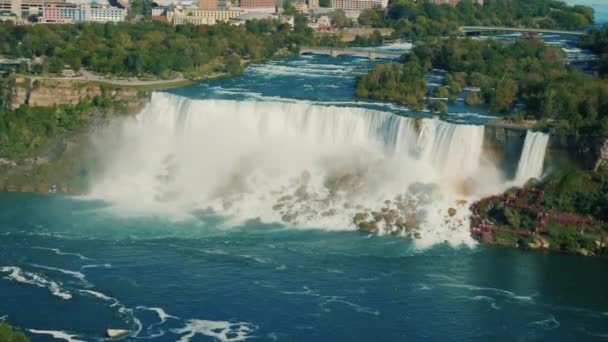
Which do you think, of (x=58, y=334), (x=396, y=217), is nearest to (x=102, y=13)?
(x=396, y=217)

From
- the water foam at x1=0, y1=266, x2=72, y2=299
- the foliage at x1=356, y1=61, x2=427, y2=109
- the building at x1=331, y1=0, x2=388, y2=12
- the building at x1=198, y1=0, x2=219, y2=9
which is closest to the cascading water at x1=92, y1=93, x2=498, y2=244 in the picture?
the foliage at x1=356, y1=61, x2=427, y2=109

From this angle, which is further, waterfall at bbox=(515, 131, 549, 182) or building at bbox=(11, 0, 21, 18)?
building at bbox=(11, 0, 21, 18)

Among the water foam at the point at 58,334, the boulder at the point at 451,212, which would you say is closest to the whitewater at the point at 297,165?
the boulder at the point at 451,212

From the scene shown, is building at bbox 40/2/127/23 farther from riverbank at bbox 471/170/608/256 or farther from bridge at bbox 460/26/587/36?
riverbank at bbox 471/170/608/256

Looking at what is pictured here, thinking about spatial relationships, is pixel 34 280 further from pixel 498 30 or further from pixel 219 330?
pixel 498 30

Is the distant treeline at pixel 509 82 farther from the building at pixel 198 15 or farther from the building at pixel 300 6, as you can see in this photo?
the building at pixel 300 6
